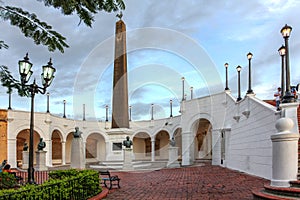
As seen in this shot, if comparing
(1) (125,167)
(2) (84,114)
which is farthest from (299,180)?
(2) (84,114)

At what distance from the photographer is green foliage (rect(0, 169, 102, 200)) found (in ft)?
18.3

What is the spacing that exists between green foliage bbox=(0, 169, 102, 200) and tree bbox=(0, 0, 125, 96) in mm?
3640

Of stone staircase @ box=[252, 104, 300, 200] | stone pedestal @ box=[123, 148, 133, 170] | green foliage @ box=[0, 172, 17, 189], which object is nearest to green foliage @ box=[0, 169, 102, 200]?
green foliage @ box=[0, 172, 17, 189]

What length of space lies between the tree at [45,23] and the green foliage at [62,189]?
143 inches

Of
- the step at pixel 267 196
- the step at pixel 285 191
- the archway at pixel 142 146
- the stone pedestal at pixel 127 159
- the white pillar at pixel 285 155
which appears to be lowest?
the archway at pixel 142 146

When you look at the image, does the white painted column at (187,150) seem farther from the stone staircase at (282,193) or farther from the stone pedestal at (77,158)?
the stone staircase at (282,193)

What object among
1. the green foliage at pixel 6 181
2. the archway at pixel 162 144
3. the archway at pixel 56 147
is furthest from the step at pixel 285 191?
the archway at pixel 162 144

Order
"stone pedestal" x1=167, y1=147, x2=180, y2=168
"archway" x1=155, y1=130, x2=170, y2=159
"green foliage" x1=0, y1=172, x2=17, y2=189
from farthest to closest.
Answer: "archway" x1=155, y1=130, x2=170, y2=159 < "stone pedestal" x1=167, y1=147, x2=180, y2=168 < "green foliage" x1=0, y1=172, x2=17, y2=189

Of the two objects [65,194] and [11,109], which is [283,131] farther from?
[11,109]

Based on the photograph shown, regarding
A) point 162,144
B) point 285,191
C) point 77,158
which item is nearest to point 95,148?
point 162,144

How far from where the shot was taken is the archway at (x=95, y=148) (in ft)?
123

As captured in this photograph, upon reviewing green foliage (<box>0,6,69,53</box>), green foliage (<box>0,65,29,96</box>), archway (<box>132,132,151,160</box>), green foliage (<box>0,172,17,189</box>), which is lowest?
archway (<box>132,132,151,160</box>)

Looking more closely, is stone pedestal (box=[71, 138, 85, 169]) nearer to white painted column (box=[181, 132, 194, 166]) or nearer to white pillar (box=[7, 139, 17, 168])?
white painted column (box=[181, 132, 194, 166])

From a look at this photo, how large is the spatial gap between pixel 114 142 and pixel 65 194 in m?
14.0
